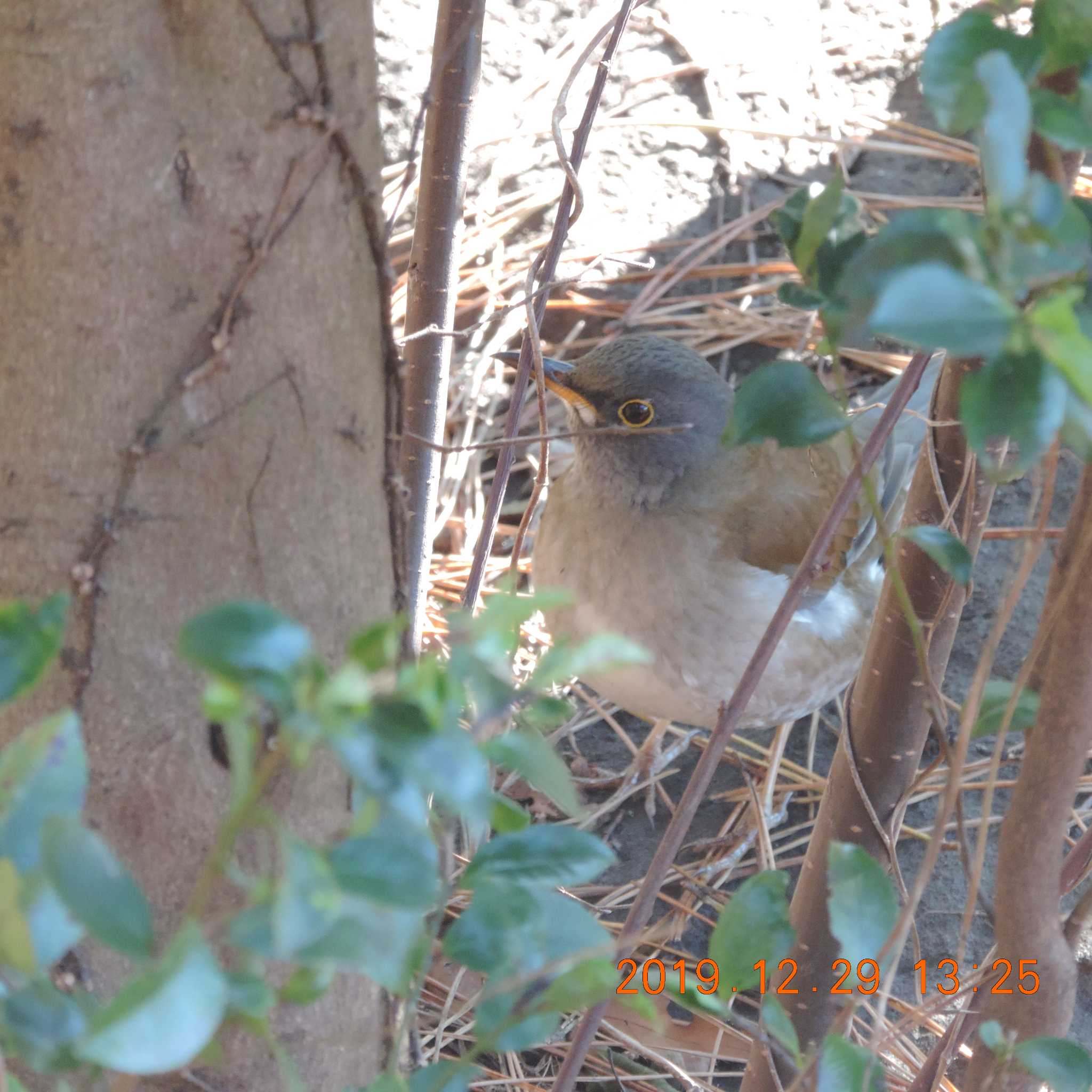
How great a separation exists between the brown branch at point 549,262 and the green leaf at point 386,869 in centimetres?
114

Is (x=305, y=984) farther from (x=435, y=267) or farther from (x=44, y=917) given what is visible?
(x=435, y=267)

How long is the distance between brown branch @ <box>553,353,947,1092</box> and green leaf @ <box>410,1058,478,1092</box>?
0.25 metres

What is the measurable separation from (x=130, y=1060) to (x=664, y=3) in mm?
4394

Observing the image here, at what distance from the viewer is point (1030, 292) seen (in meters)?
0.88

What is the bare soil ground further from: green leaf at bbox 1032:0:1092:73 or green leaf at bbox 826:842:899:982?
green leaf at bbox 1032:0:1092:73

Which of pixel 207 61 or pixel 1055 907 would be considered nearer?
pixel 207 61

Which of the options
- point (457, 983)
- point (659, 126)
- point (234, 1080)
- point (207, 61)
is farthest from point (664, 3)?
point (234, 1080)

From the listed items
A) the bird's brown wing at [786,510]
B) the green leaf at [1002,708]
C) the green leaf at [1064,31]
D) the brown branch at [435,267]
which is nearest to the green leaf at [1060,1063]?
the green leaf at [1002,708]

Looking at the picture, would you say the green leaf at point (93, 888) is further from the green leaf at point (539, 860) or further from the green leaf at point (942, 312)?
the green leaf at point (942, 312)

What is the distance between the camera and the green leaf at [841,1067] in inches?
33.3

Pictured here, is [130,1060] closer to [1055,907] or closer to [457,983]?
[1055,907]

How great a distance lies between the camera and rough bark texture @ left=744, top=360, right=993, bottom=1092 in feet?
4.49

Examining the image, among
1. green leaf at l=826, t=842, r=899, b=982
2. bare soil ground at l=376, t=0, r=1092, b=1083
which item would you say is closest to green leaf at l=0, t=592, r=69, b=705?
green leaf at l=826, t=842, r=899, b=982
